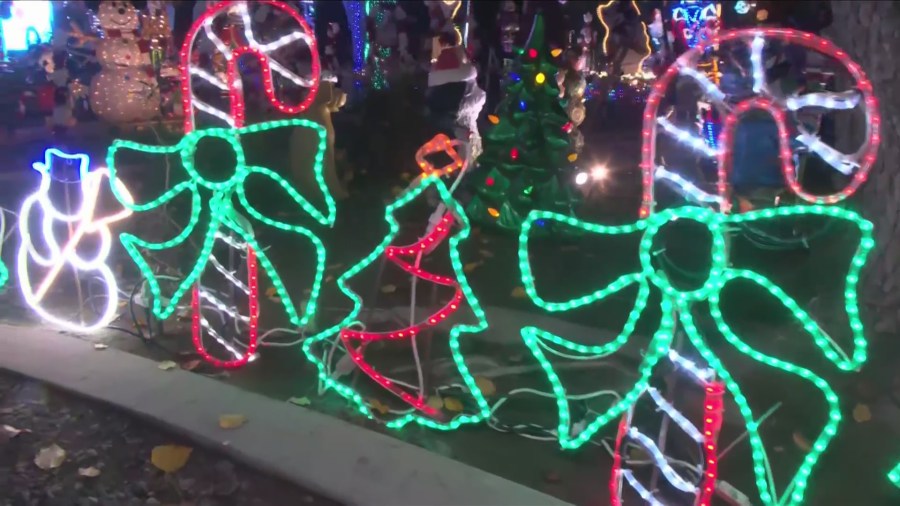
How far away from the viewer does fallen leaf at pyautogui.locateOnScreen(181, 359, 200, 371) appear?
5007 millimetres

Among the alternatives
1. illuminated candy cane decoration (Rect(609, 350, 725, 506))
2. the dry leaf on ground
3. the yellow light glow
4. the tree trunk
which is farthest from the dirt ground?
the yellow light glow

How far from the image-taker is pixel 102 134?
15117 mm

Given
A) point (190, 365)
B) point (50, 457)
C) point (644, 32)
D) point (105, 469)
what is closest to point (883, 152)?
point (190, 365)

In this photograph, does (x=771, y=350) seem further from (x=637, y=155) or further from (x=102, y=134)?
(x=102, y=134)

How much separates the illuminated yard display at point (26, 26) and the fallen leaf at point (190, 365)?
16.5 meters

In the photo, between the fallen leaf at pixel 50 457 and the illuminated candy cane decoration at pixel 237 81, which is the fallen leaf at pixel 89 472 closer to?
the fallen leaf at pixel 50 457

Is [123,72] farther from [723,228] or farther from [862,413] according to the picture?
[723,228]

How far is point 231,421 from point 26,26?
18.4 meters

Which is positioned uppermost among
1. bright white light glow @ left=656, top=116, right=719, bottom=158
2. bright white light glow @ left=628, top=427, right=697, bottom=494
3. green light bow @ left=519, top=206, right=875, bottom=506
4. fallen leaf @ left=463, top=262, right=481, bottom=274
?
bright white light glow @ left=656, top=116, right=719, bottom=158

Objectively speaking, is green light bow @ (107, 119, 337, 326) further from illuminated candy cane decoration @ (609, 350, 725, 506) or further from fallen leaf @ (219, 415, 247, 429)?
illuminated candy cane decoration @ (609, 350, 725, 506)

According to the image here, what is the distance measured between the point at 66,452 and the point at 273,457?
1.15 m

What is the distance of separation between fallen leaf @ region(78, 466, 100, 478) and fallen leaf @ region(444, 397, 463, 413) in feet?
6.14

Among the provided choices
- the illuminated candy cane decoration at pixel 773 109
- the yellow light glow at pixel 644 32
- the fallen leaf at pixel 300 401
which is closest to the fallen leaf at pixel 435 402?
the fallen leaf at pixel 300 401

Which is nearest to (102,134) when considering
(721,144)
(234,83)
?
(234,83)
